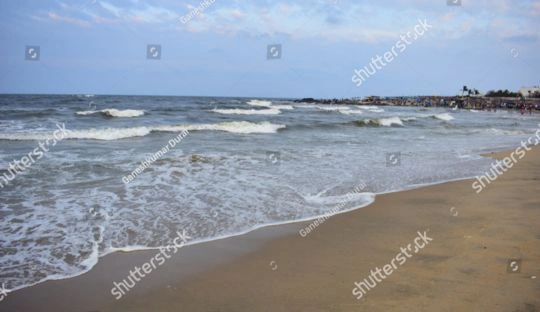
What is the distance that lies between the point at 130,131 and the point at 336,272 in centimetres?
1968

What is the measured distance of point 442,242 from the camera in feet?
18.8

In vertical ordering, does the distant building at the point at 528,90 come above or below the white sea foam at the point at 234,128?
above

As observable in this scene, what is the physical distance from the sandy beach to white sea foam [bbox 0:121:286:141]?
16248 mm

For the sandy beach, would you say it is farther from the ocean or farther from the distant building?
the distant building

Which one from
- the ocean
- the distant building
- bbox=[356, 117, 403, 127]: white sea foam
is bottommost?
the ocean

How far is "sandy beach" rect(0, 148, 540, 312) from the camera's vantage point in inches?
157

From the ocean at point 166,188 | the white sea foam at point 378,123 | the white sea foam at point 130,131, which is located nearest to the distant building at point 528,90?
the white sea foam at point 378,123

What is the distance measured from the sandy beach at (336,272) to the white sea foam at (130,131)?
16.2 meters

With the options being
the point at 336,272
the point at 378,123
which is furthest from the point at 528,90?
the point at 336,272

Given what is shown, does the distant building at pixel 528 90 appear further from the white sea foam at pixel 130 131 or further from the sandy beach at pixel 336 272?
the sandy beach at pixel 336 272

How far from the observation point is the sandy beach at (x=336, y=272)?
399 cm

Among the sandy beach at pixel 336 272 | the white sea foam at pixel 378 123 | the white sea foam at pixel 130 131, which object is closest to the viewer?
the sandy beach at pixel 336 272

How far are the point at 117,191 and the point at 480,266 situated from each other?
21.6 feet

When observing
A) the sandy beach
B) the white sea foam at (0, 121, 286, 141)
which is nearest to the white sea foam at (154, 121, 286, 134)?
the white sea foam at (0, 121, 286, 141)
